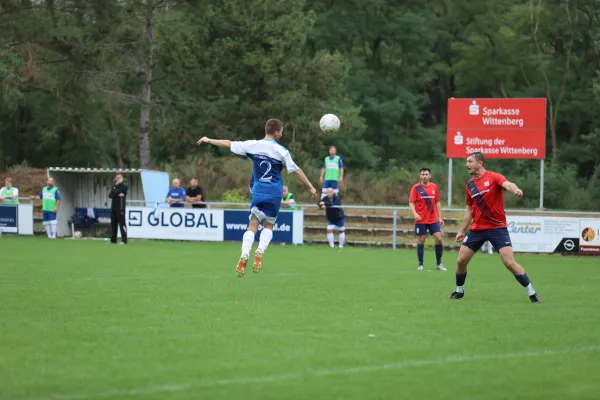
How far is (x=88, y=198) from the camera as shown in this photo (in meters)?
35.6

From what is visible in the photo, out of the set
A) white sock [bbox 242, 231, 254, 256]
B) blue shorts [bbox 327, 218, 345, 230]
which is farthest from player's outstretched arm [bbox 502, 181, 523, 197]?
Result: blue shorts [bbox 327, 218, 345, 230]

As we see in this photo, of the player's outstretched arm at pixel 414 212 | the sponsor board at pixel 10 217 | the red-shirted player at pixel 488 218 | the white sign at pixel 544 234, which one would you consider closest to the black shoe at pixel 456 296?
the red-shirted player at pixel 488 218

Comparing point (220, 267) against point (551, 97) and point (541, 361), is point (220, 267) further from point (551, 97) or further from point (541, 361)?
point (551, 97)

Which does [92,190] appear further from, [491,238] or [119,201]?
[491,238]

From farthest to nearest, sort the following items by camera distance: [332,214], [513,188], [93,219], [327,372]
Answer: [93,219], [332,214], [513,188], [327,372]

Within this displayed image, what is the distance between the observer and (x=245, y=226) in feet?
104

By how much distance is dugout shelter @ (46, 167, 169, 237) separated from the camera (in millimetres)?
34250

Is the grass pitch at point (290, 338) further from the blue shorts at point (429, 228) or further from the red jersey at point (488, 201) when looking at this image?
the blue shorts at point (429, 228)

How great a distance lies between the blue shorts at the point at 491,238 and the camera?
41.1ft

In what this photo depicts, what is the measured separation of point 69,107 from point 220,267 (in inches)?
1121

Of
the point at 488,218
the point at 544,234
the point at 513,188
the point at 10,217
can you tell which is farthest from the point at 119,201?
the point at 513,188

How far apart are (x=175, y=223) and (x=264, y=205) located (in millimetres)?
18139

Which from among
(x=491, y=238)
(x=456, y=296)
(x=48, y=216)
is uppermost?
(x=491, y=238)

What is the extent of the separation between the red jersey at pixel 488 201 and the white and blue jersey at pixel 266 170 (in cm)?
292
